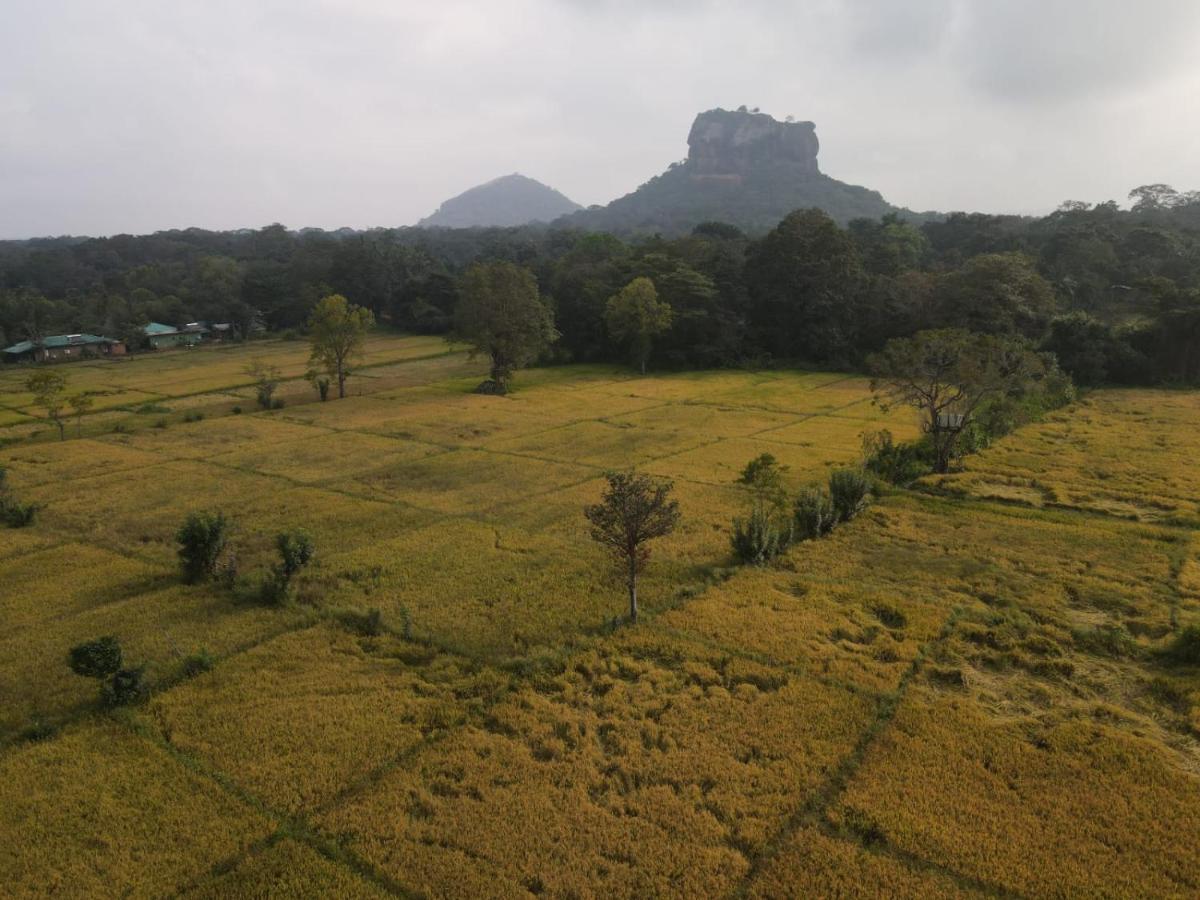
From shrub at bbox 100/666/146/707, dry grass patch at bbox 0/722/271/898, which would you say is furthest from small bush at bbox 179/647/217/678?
dry grass patch at bbox 0/722/271/898

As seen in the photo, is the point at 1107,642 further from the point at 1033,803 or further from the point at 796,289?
the point at 796,289

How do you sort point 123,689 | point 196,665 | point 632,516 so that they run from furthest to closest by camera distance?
point 632,516 < point 196,665 < point 123,689

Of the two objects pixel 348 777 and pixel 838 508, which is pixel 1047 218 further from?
pixel 348 777

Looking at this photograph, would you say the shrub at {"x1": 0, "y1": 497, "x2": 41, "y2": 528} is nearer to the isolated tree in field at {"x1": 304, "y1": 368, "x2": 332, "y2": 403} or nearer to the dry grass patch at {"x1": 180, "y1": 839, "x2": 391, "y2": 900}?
the dry grass patch at {"x1": 180, "y1": 839, "x2": 391, "y2": 900}

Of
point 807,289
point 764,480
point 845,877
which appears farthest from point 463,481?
point 807,289

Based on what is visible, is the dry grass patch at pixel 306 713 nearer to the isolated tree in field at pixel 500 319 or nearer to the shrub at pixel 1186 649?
the shrub at pixel 1186 649

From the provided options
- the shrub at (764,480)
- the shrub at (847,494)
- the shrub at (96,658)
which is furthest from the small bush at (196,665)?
the shrub at (847,494)
